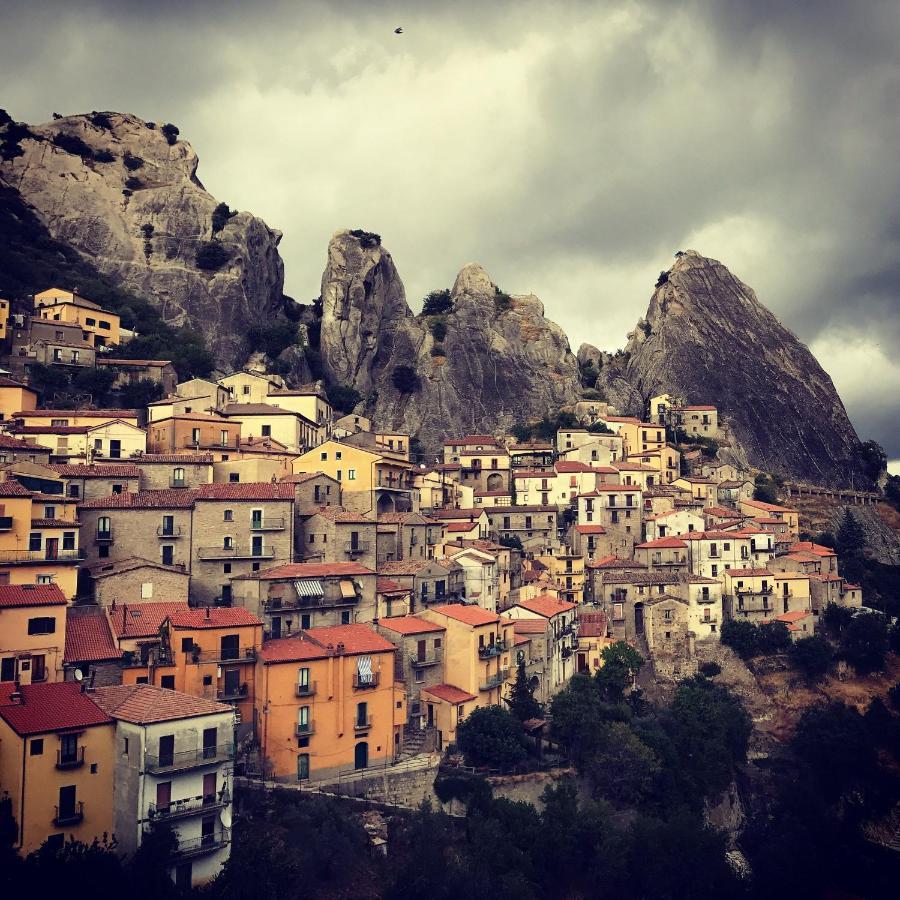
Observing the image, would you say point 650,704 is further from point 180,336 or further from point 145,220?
point 145,220

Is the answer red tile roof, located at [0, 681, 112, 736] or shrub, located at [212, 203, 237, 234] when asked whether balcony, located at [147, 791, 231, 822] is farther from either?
shrub, located at [212, 203, 237, 234]

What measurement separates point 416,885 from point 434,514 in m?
39.7

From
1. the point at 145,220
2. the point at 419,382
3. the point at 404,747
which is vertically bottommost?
the point at 404,747

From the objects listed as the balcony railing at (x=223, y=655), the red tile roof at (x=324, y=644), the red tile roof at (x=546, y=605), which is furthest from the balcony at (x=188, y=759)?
the red tile roof at (x=546, y=605)

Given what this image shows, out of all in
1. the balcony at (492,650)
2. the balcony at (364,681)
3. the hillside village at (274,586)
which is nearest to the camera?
the hillside village at (274,586)

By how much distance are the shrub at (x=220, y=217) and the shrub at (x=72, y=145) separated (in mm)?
18131

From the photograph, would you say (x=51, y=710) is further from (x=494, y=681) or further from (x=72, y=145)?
(x=72, y=145)

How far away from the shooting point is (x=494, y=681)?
163 feet

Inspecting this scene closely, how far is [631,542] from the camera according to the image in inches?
2936

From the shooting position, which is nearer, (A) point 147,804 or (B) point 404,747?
(A) point 147,804

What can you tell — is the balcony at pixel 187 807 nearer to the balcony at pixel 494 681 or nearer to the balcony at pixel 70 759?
the balcony at pixel 70 759

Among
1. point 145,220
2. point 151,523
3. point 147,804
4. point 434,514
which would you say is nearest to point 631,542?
point 434,514

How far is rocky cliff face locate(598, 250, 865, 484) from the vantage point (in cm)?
11525

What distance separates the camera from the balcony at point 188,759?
32.2 m
